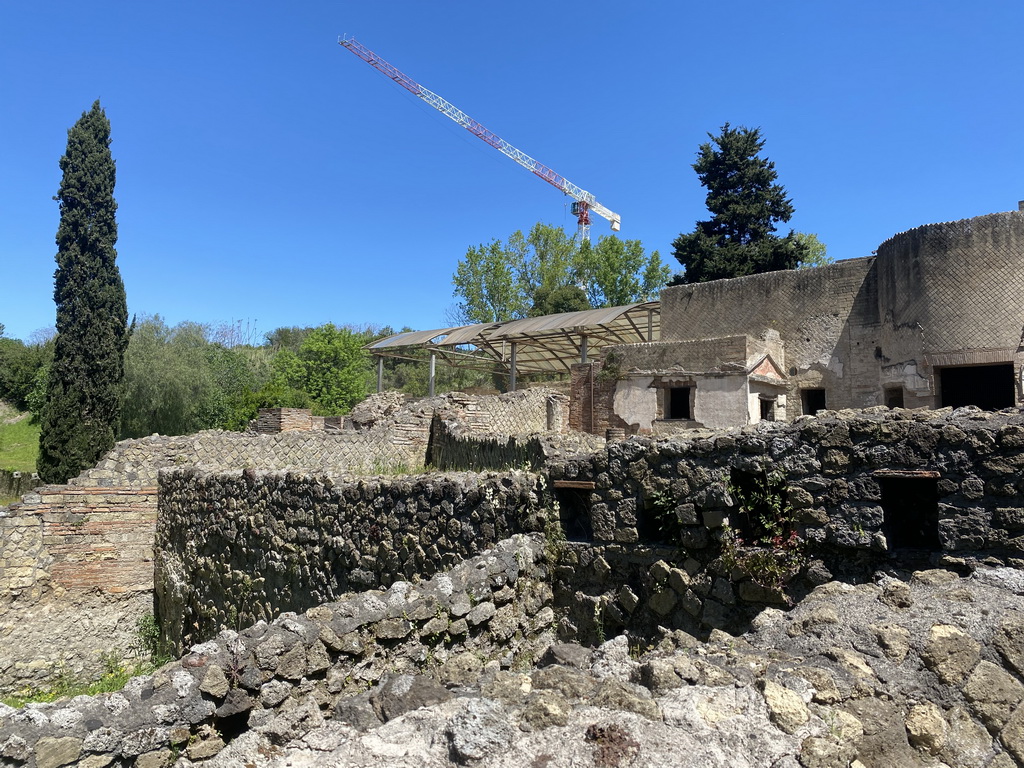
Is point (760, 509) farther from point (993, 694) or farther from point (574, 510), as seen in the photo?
point (993, 694)

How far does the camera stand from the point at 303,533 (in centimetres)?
696

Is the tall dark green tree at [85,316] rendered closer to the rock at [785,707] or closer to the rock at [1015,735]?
the rock at [785,707]

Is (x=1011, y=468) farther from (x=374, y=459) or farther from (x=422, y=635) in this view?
(x=374, y=459)

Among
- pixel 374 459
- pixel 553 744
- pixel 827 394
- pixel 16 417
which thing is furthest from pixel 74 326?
pixel 553 744

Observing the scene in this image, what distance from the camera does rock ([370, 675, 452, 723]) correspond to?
2695mm

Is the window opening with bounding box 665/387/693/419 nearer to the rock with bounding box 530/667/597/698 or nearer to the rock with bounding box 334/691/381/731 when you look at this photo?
the rock with bounding box 530/667/597/698

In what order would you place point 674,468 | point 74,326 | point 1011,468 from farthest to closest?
point 74,326 < point 674,468 < point 1011,468

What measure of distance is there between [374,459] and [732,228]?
2165 cm

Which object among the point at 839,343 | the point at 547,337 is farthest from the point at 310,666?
the point at 547,337

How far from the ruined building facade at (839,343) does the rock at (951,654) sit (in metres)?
9.32

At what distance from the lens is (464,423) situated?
12.9 meters

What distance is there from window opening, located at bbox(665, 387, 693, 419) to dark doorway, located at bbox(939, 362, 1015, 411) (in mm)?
4674

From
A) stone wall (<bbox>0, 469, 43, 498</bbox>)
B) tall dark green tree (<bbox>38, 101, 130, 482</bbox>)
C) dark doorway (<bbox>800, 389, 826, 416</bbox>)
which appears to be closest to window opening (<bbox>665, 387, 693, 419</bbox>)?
dark doorway (<bbox>800, 389, 826, 416</bbox>)

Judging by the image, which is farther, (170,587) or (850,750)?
(170,587)
